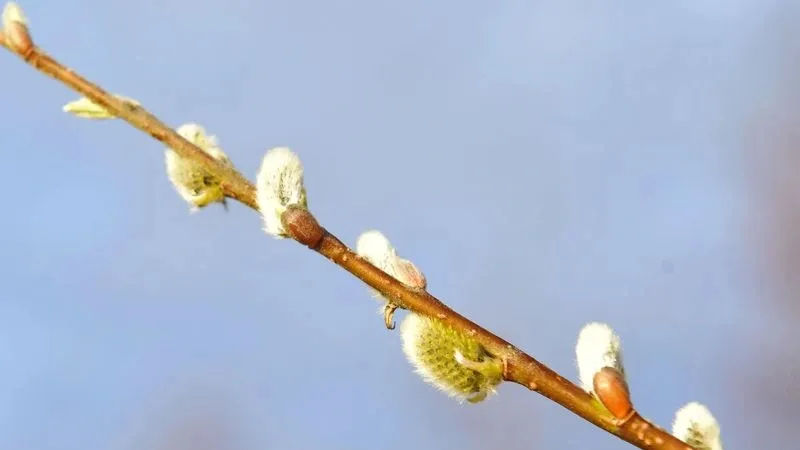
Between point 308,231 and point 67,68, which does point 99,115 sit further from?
point 308,231

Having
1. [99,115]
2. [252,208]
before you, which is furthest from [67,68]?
[252,208]

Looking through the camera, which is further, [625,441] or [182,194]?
[182,194]

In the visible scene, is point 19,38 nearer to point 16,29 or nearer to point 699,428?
point 16,29

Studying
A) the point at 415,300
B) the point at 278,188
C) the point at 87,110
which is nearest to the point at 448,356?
the point at 415,300

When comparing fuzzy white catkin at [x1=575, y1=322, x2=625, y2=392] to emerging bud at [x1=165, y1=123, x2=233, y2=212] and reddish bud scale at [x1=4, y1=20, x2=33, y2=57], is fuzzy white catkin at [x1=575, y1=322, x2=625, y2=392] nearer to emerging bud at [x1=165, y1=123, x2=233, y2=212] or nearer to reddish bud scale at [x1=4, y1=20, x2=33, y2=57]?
emerging bud at [x1=165, y1=123, x2=233, y2=212]

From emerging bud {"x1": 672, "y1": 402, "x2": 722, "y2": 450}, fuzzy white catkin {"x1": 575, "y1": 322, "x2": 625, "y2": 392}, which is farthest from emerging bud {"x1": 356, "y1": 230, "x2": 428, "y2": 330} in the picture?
emerging bud {"x1": 672, "y1": 402, "x2": 722, "y2": 450}
